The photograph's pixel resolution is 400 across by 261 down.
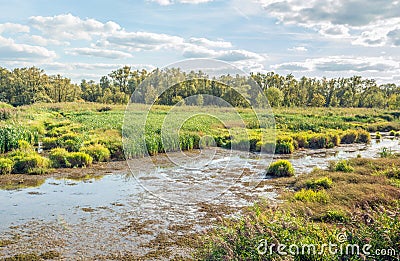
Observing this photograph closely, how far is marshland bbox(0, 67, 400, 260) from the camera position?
210 inches

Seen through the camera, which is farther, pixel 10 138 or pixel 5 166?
pixel 10 138

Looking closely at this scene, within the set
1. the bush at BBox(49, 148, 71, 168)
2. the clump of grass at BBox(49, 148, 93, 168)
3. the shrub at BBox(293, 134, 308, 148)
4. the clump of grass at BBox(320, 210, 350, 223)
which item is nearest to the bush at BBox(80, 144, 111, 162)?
the clump of grass at BBox(49, 148, 93, 168)

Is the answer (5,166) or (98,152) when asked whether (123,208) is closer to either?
(5,166)

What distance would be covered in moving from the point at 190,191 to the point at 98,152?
20.7 ft

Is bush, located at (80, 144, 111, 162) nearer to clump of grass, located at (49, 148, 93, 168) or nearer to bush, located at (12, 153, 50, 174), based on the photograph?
clump of grass, located at (49, 148, 93, 168)

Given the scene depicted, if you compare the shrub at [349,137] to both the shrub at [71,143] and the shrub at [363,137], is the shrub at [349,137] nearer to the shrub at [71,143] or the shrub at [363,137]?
the shrub at [363,137]

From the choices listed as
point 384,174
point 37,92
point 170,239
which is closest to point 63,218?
point 170,239

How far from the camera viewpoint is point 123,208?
9555mm

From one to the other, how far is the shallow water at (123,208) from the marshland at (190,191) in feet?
0.11

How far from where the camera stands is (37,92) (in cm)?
6131

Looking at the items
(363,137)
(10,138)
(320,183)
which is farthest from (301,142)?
(10,138)

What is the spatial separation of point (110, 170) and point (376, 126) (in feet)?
91.6

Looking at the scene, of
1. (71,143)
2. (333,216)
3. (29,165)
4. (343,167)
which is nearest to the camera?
(333,216)

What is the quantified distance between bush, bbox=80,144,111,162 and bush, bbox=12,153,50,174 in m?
2.24
